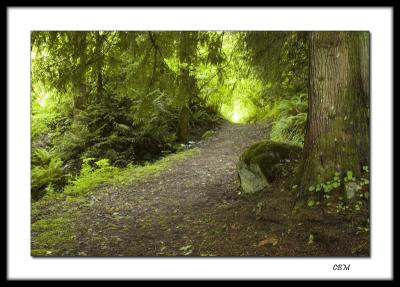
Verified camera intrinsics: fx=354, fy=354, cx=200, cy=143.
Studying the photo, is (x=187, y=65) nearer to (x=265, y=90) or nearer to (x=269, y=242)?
(x=269, y=242)

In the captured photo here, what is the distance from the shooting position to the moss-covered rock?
5.48m

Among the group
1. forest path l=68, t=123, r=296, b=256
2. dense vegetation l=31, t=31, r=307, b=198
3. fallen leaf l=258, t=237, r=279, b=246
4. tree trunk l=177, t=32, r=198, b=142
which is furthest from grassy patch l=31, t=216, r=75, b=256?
tree trunk l=177, t=32, r=198, b=142

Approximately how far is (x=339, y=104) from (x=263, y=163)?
5.45 feet

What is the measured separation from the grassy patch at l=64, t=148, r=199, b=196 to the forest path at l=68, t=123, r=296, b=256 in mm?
400

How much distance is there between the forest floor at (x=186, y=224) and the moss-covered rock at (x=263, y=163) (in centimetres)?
22

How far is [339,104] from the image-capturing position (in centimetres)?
433

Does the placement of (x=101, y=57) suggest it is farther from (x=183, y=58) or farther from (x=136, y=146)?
(x=136, y=146)

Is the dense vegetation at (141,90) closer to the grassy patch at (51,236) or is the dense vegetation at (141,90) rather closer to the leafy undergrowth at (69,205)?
the leafy undergrowth at (69,205)

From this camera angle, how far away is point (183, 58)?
5531mm

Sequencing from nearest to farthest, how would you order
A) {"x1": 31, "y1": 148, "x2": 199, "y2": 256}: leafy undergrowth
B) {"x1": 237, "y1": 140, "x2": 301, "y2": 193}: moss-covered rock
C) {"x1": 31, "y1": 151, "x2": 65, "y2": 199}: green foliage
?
1. {"x1": 31, "y1": 148, "x2": 199, "y2": 256}: leafy undergrowth
2. {"x1": 237, "y1": 140, "x2": 301, "y2": 193}: moss-covered rock
3. {"x1": 31, "y1": 151, "x2": 65, "y2": 199}: green foliage

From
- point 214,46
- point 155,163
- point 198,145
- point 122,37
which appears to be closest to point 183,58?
point 214,46

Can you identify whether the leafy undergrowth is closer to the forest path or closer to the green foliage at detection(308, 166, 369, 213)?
the forest path

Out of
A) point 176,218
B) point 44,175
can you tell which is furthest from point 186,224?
point 44,175

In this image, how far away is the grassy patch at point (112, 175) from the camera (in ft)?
26.0
